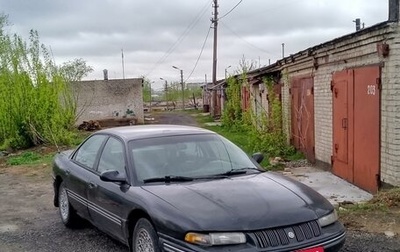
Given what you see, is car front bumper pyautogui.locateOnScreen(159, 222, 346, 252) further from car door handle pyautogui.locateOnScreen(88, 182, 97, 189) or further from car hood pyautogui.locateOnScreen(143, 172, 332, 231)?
car door handle pyautogui.locateOnScreen(88, 182, 97, 189)

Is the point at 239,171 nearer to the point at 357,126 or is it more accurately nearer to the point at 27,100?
the point at 357,126

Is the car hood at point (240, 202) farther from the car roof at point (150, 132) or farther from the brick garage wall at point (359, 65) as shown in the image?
the brick garage wall at point (359, 65)

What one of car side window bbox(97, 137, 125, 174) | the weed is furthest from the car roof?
the weed

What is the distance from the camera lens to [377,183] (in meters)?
7.89

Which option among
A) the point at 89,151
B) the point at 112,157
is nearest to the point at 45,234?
the point at 89,151

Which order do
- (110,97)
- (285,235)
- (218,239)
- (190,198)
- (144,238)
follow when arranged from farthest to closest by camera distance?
(110,97) < (144,238) < (190,198) < (285,235) < (218,239)

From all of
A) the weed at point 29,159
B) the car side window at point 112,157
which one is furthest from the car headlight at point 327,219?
the weed at point 29,159

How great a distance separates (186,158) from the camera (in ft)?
16.9

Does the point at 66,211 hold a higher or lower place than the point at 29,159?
higher

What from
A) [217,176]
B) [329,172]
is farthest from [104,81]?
[217,176]

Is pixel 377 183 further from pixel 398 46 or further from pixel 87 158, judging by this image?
pixel 87 158

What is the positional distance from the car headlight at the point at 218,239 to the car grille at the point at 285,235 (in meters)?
0.13

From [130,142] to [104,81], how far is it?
27.5 meters

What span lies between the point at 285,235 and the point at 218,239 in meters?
0.56
